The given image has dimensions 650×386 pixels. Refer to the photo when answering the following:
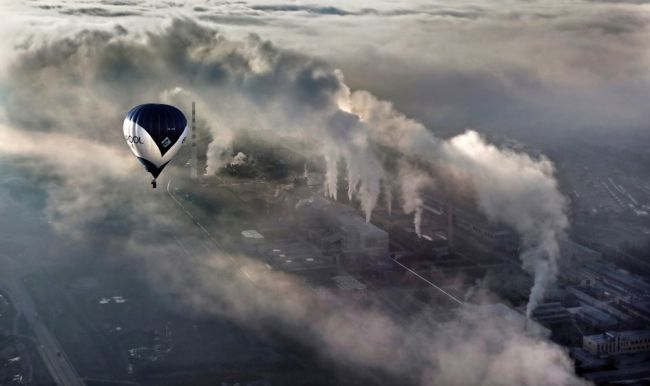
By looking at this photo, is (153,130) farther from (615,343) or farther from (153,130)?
(615,343)

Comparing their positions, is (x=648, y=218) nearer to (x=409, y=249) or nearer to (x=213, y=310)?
(x=409, y=249)

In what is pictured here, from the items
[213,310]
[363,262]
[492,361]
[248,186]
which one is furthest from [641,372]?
[248,186]

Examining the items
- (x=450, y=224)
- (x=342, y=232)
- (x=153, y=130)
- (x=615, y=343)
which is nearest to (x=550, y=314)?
(x=615, y=343)

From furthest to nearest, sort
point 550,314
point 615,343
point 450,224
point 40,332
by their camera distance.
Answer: point 450,224 → point 550,314 → point 40,332 → point 615,343

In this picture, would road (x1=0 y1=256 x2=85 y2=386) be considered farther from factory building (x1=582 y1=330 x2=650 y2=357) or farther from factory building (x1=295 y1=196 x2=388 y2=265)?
factory building (x1=582 y1=330 x2=650 y2=357)

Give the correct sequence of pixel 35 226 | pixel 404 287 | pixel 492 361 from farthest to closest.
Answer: pixel 35 226, pixel 404 287, pixel 492 361

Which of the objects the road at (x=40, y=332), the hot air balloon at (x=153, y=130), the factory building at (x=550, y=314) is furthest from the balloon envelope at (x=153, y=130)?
the factory building at (x=550, y=314)

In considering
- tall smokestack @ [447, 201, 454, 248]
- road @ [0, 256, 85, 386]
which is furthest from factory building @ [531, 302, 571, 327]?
road @ [0, 256, 85, 386]

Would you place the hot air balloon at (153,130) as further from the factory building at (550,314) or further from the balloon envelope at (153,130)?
the factory building at (550,314)
